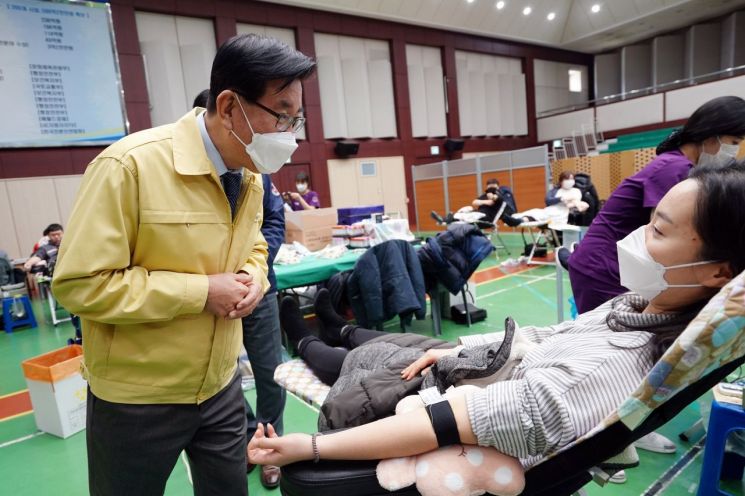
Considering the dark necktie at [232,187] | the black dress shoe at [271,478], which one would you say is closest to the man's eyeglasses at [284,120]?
the dark necktie at [232,187]

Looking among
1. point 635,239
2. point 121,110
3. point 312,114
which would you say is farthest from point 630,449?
point 312,114

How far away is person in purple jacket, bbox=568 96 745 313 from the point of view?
166 centimetres

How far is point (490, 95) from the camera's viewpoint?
46.0 ft

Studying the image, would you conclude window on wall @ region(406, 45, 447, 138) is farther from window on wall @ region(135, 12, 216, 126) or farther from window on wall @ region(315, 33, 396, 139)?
window on wall @ region(135, 12, 216, 126)

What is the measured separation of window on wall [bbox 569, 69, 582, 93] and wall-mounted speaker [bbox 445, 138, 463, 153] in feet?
21.5

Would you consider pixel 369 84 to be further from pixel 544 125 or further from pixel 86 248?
pixel 86 248

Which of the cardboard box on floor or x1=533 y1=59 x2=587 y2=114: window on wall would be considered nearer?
the cardboard box on floor

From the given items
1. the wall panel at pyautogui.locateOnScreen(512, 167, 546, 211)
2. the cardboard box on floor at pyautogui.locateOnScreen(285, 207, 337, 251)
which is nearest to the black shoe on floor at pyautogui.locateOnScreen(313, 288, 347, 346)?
the cardboard box on floor at pyautogui.locateOnScreen(285, 207, 337, 251)

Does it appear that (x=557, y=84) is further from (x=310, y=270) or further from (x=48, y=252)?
(x=48, y=252)

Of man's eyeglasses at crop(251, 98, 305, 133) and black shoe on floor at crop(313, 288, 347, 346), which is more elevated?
man's eyeglasses at crop(251, 98, 305, 133)

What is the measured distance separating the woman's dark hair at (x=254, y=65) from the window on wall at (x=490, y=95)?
13.3 meters

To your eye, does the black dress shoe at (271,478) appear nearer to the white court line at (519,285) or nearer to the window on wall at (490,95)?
the white court line at (519,285)

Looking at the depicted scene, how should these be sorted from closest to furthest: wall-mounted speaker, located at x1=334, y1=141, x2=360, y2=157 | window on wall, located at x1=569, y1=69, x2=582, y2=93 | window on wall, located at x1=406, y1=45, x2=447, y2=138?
wall-mounted speaker, located at x1=334, y1=141, x2=360, y2=157
window on wall, located at x1=406, y1=45, x2=447, y2=138
window on wall, located at x1=569, y1=69, x2=582, y2=93

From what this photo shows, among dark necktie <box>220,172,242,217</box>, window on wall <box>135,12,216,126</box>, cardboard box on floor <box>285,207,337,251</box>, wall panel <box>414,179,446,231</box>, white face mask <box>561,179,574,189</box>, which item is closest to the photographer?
dark necktie <box>220,172,242,217</box>
